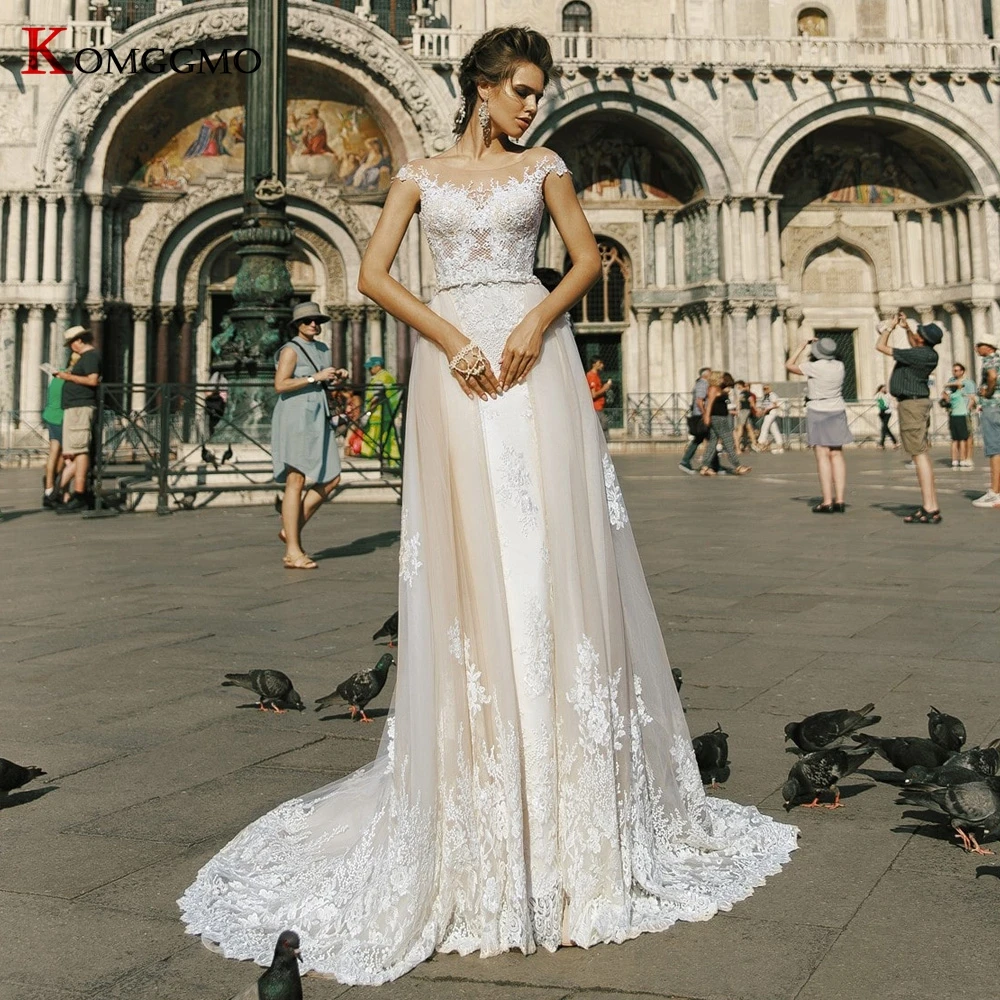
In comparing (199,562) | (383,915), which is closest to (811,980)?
(383,915)

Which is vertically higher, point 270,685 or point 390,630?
point 390,630

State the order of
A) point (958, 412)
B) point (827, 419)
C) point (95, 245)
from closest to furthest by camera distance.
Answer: point (827, 419) < point (958, 412) < point (95, 245)

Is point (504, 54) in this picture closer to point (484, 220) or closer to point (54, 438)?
point (484, 220)

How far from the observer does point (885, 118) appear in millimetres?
24797

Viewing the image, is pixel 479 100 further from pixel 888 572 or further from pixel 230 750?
pixel 888 572

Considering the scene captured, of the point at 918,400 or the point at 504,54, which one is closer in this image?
the point at 504,54

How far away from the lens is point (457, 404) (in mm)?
2613

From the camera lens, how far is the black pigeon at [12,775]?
10.4ft

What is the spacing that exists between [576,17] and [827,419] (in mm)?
17974

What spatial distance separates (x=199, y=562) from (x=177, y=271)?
55.8 ft

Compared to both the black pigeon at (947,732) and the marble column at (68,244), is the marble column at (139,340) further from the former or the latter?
the black pigeon at (947,732)

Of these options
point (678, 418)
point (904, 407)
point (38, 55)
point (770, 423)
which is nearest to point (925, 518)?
point (904, 407)

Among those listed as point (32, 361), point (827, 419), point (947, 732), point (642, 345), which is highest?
point (642, 345)

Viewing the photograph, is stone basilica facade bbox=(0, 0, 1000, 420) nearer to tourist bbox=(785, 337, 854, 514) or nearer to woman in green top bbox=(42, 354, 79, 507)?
woman in green top bbox=(42, 354, 79, 507)
